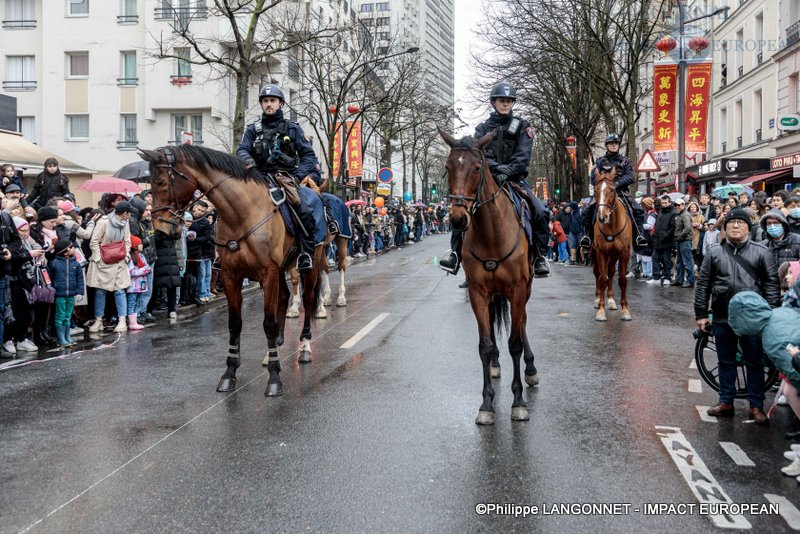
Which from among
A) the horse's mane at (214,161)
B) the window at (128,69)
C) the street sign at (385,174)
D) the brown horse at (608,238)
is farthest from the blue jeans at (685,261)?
the window at (128,69)

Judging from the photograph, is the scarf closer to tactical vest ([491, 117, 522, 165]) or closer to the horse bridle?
tactical vest ([491, 117, 522, 165])

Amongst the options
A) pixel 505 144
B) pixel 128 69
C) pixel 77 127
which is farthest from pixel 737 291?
pixel 77 127

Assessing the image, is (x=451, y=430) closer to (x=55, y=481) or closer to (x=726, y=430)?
(x=726, y=430)

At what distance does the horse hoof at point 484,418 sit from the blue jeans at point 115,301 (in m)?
7.87

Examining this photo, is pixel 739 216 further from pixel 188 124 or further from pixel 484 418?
pixel 188 124

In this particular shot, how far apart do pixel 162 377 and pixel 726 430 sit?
5930 millimetres

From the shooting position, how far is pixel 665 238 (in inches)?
765

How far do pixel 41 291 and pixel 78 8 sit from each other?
1446 inches

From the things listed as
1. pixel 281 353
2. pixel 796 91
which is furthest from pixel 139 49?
pixel 281 353

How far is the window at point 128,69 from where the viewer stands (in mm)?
42188

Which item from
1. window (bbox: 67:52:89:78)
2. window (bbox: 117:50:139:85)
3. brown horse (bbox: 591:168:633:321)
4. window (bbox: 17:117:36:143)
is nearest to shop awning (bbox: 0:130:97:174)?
window (bbox: 117:50:139:85)

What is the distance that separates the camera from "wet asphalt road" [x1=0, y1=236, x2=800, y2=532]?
15.2 feet

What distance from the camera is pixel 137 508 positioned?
472 cm

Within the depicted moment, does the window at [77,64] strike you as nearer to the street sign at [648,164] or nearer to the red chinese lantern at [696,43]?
the street sign at [648,164]
